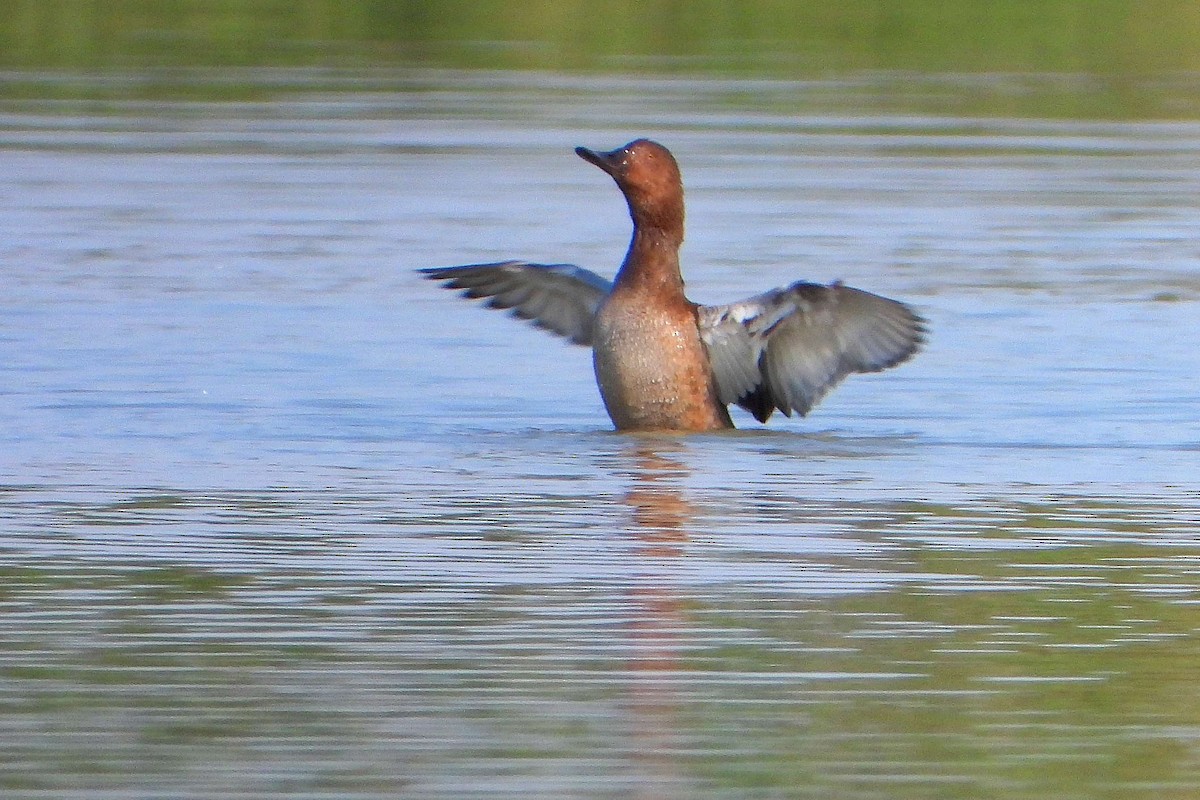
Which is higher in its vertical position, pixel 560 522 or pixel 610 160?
pixel 610 160

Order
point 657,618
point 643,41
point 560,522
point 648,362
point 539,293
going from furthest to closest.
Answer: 1. point 643,41
2. point 539,293
3. point 648,362
4. point 560,522
5. point 657,618

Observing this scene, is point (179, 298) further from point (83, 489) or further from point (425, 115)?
point (425, 115)

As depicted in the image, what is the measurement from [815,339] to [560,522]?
92.9 inches

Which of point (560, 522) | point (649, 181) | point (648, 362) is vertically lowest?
point (560, 522)

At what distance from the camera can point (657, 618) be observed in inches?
243

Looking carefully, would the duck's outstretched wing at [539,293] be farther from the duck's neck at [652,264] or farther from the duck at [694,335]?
the duck's neck at [652,264]

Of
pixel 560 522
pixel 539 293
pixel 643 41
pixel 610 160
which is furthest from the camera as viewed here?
pixel 643 41

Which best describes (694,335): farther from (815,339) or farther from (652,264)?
(815,339)

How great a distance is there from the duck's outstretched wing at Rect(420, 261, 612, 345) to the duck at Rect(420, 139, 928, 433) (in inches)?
18.3

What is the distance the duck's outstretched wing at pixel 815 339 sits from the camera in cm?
958

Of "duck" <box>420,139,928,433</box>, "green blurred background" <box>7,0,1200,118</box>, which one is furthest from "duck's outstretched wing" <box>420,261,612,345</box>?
"green blurred background" <box>7,0,1200,118</box>

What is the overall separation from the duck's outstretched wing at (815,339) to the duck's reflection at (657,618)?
28.4 inches

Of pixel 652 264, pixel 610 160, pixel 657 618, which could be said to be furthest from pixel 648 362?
pixel 657 618

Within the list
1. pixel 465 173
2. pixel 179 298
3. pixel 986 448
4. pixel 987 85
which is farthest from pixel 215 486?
pixel 987 85
